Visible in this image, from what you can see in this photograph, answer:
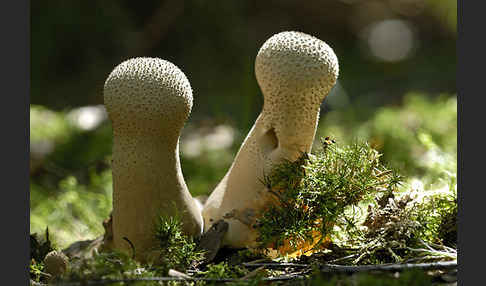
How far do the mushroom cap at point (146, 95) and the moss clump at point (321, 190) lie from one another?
307 mm

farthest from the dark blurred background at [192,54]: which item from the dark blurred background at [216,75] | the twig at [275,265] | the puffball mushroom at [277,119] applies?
the twig at [275,265]

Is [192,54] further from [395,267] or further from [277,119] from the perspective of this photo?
[395,267]

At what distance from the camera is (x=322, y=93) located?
1278 millimetres

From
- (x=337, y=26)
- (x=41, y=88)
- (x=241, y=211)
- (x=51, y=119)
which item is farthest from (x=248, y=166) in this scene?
(x=337, y=26)

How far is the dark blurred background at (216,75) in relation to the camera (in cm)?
256

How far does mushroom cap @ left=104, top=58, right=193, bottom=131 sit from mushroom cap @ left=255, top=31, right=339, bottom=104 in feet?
0.73

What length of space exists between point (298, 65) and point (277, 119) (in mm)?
154

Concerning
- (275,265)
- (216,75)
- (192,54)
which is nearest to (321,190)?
(275,265)

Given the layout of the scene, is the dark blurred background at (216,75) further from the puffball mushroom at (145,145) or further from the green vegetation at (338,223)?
the puffball mushroom at (145,145)

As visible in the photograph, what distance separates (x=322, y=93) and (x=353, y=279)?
48 cm

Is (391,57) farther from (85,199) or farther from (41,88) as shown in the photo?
(85,199)

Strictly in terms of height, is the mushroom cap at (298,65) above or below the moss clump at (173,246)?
above

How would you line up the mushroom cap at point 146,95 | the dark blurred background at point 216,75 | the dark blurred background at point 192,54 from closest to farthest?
1. the mushroom cap at point 146,95
2. the dark blurred background at point 216,75
3. the dark blurred background at point 192,54

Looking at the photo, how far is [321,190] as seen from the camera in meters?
1.22
